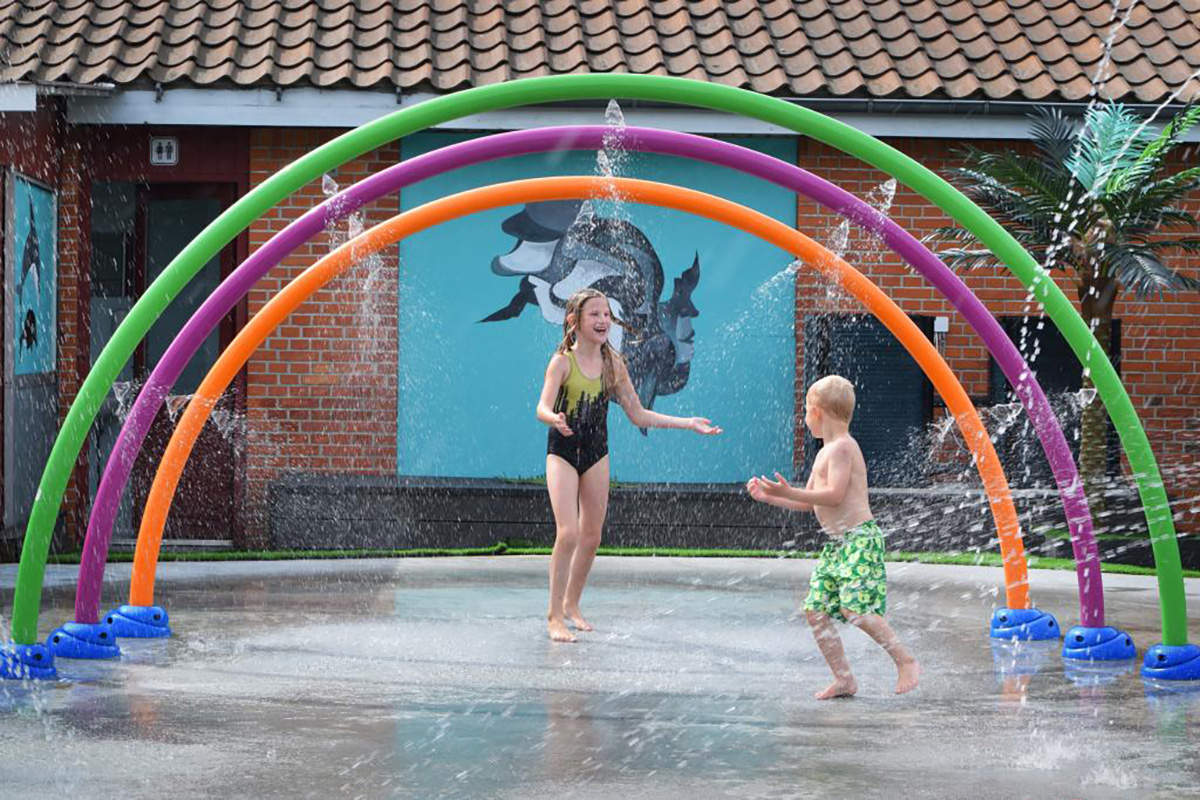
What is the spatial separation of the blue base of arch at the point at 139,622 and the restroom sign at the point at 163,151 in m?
5.42

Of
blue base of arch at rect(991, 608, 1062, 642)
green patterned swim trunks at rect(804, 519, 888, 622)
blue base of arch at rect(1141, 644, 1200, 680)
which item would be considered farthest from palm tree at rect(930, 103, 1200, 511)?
green patterned swim trunks at rect(804, 519, 888, 622)

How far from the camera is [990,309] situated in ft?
43.2

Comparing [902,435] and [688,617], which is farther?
[902,435]

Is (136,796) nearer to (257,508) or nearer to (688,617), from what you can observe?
(688,617)

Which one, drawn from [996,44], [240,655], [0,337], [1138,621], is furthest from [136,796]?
[996,44]

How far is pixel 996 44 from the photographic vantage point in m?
13.4

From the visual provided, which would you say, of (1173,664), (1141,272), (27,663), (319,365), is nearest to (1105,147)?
(1141,272)

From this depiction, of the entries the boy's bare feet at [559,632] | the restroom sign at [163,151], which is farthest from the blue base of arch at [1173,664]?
the restroom sign at [163,151]

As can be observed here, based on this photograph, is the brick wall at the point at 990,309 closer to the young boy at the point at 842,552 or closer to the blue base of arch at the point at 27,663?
the young boy at the point at 842,552

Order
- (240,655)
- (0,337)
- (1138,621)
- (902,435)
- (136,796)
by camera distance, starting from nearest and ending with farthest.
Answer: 1. (136,796)
2. (240,655)
3. (1138,621)
4. (0,337)
5. (902,435)

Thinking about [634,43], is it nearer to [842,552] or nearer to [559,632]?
[559,632]

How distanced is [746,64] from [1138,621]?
5654 millimetres

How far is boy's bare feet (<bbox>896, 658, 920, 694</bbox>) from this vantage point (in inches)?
266

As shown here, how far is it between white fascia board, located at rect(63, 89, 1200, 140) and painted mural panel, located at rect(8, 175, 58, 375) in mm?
816
